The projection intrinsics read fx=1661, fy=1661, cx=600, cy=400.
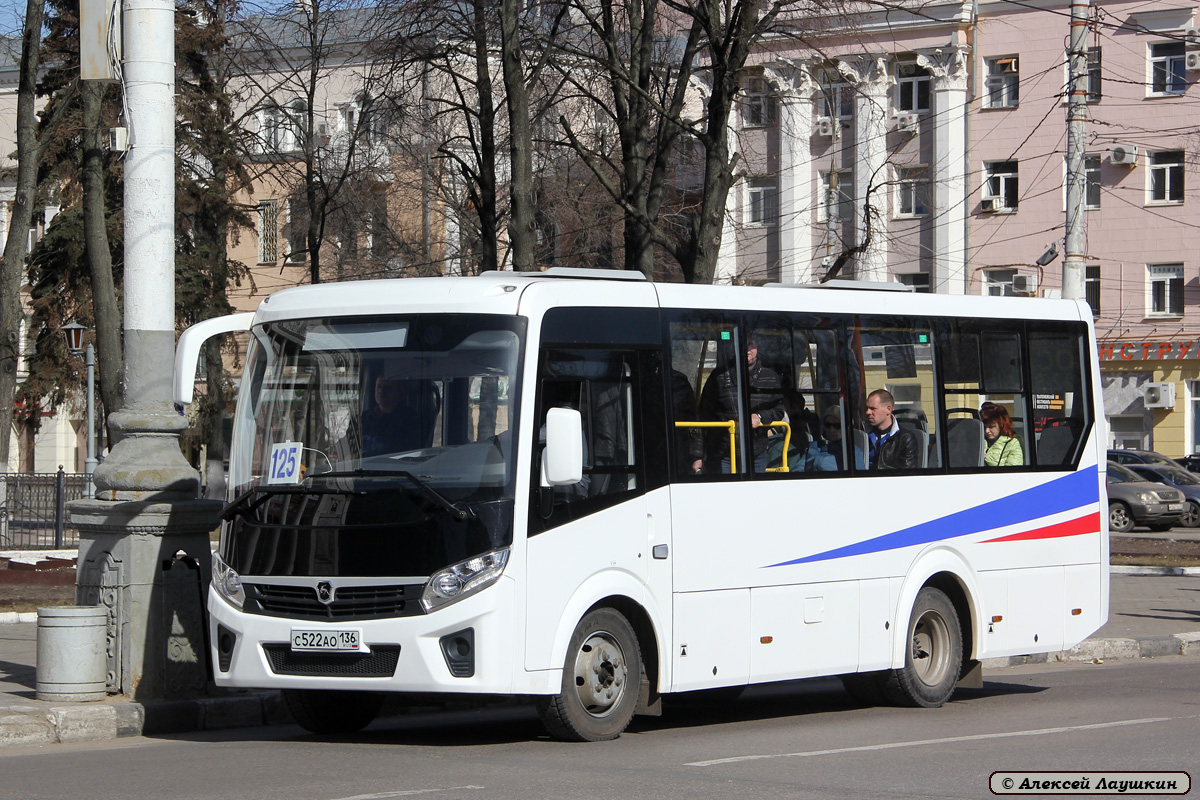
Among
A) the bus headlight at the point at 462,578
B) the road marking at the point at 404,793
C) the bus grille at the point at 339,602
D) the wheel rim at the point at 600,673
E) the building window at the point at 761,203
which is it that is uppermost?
the building window at the point at 761,203

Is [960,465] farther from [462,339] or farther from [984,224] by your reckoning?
[984,224]

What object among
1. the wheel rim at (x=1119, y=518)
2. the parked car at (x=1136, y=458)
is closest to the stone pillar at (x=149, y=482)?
the wheel rim at (x=1119, y=518)

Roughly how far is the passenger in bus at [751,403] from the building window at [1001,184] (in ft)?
129

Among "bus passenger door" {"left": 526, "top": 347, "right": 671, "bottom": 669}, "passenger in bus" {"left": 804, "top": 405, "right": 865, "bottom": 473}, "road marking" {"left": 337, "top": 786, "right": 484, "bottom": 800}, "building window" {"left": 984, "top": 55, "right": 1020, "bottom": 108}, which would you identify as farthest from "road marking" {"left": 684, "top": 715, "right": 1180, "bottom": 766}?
"building window" {"left": 984, "top": 55, "right": 1020, "bottom": 108}

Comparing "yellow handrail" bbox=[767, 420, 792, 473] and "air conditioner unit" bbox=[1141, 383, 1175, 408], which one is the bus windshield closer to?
"yellow handrail" bbox=[767, 420, 792, 473]

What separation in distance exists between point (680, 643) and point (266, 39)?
2190 centimetres

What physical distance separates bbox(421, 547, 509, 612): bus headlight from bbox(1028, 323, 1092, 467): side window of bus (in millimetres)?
5420

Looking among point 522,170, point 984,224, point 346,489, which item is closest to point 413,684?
point 346,489

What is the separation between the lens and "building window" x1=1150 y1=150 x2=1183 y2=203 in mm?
47188

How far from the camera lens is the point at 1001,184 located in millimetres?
48875

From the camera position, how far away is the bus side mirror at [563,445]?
30.1 feet

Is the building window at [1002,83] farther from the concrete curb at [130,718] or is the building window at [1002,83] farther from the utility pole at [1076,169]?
the concrete curb at [130,718]

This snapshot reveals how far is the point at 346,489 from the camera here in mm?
9594

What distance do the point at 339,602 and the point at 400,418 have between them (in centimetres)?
111
